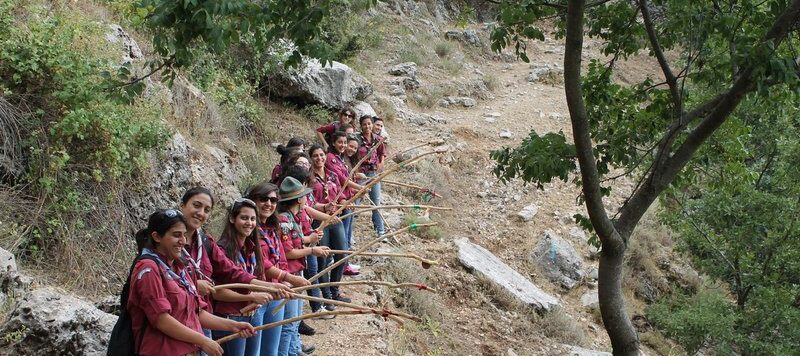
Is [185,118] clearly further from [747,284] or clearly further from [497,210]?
[747,284]

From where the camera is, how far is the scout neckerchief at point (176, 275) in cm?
336

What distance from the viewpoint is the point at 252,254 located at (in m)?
4.40

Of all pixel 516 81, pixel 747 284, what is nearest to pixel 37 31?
pixel 747 284

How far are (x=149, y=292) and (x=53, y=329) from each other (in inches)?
41.7

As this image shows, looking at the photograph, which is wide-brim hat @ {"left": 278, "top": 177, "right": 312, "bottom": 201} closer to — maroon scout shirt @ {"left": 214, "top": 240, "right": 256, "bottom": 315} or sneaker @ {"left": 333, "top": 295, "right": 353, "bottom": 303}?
maroon scout shirt @ {"left": 214, "top": 240, "right": 256, "bottom": 315}

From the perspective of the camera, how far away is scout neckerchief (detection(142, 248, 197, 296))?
11.0ft

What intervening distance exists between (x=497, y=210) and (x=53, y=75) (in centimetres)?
799

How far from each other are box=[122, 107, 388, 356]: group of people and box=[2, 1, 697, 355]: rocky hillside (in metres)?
0.77

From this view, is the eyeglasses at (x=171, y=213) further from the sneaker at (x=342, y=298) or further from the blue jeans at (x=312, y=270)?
the sneaker at (x=342, y=298)

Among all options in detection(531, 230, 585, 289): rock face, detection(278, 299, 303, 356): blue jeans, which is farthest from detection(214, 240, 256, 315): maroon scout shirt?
detection(531, 230, 585, 289): rock face

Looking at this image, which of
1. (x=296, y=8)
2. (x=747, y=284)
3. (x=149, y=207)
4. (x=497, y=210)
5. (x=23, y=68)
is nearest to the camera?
(x=296, y=8)

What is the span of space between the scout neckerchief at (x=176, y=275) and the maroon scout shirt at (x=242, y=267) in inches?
22.6

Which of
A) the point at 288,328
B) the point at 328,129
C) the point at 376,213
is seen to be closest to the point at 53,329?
the point at 288,328

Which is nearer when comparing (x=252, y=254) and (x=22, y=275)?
(x=252, y=254)
